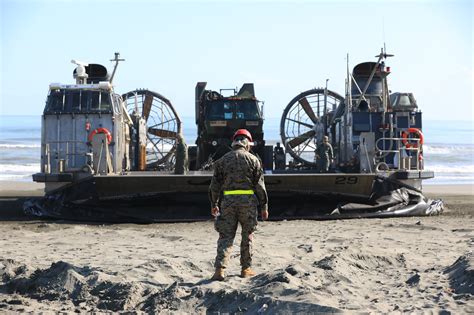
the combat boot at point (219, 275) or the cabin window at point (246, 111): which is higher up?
the cabin window at point (246, 111)

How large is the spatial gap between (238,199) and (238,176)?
7.1 inches

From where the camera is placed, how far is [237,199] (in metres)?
6.38

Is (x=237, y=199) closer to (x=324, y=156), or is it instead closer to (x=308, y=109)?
(x=324, y=156)

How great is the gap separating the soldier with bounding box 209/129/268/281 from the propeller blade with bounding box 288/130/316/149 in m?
11.5

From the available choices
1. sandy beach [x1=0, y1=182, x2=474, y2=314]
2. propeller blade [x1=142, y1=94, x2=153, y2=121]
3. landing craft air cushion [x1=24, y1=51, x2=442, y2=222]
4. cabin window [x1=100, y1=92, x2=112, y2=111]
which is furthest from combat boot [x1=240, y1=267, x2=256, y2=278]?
Answer: propeller blade [x1=142, y1=94, x2=153, y2=121]

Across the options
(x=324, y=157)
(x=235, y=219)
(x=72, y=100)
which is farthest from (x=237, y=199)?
(x=324, y=157)

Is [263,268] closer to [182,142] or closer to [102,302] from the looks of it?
[102,302]

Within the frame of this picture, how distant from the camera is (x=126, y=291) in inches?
231

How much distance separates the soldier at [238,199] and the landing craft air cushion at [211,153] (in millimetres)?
4581

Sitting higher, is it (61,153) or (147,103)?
(147,103)

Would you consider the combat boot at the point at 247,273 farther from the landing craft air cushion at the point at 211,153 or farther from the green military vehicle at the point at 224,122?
the green military vehicle at the point at 224,122

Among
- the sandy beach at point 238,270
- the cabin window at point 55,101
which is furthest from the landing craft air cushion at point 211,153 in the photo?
the sandy beach at point 238,270

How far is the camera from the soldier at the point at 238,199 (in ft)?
20.9

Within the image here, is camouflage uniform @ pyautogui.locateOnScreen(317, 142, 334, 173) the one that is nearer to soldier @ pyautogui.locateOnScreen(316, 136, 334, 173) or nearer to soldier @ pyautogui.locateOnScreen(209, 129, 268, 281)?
soldier @ pyautogui.locateOnScreen(316, 136, 334, 173)
